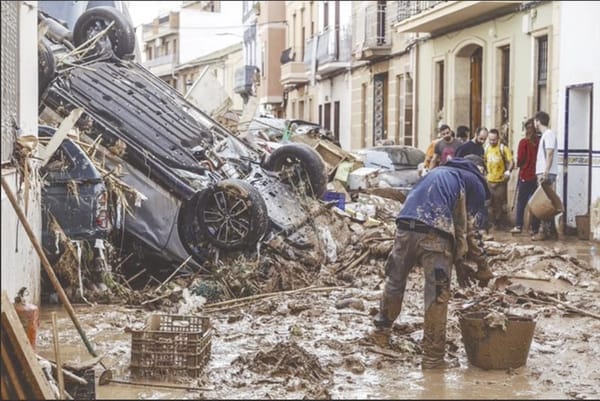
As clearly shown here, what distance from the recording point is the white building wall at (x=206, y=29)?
73.6 meters

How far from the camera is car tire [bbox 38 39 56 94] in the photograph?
1012cm

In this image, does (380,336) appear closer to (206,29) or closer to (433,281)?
(433,281)

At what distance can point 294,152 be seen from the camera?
1205cm

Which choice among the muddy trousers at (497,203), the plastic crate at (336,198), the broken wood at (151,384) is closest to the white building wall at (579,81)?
→ the muddy trousers at (497,203)

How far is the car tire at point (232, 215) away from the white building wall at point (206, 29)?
62443 millimetres

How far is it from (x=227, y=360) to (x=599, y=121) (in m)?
10.6

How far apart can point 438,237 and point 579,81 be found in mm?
10750

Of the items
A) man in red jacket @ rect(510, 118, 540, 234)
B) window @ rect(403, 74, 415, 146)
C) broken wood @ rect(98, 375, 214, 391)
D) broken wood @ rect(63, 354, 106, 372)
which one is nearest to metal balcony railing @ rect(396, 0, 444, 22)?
window @ rect(403, 74, 415, 146)

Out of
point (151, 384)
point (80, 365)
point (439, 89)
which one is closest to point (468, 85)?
point (439, 89)

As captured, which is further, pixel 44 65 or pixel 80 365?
pixel 44 65

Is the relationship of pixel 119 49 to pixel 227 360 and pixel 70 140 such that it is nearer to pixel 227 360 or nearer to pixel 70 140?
pixel 70 140

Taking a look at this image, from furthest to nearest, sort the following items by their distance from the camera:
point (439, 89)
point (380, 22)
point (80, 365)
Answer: point (380, 22), point (439, 89), point (80, 365)

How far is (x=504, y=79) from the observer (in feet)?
73.3

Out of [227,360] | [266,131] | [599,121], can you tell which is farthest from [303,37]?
[227,360]
